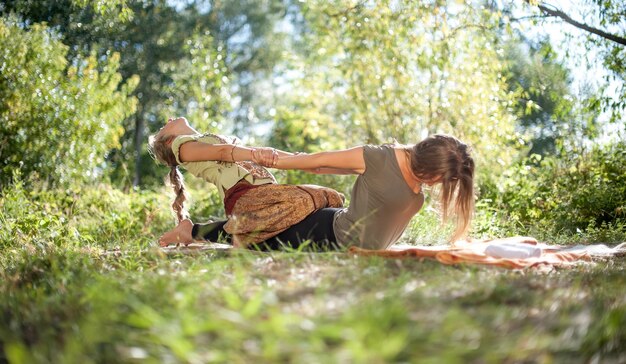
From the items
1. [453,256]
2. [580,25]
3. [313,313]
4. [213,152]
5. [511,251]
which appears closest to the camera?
[313,313]

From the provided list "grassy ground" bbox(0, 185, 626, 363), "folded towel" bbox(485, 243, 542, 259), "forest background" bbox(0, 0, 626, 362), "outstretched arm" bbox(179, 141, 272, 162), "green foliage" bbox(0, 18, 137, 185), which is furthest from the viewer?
"green foliage" bbox(0, 18, 137, 185)

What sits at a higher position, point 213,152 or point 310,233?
point 213,152

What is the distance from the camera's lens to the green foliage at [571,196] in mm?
6512

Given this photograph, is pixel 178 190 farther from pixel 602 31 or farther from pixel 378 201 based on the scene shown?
pixel 602 31

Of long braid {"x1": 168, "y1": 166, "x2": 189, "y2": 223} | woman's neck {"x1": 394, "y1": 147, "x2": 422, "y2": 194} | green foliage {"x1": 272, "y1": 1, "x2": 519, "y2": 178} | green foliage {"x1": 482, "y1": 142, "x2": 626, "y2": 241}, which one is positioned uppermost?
green foliage {"x1": 272, "y1": 1, "x2": 519, "y2": 178}

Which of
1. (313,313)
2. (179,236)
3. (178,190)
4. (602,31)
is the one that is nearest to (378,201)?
(179,236)

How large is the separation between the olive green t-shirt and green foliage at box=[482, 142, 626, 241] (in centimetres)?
235

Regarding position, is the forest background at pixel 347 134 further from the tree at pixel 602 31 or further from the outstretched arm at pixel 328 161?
the outstretched arm at pixel 328 161

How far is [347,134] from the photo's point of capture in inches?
522

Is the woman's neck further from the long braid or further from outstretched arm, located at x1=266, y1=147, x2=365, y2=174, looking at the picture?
the long braid

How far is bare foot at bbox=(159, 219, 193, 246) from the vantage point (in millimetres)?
4820

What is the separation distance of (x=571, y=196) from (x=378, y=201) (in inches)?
142

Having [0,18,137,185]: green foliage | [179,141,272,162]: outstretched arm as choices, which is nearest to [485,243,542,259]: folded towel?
[179,141,272,162]: outstretched arm

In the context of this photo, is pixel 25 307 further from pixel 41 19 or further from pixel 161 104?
pixel 161 104
